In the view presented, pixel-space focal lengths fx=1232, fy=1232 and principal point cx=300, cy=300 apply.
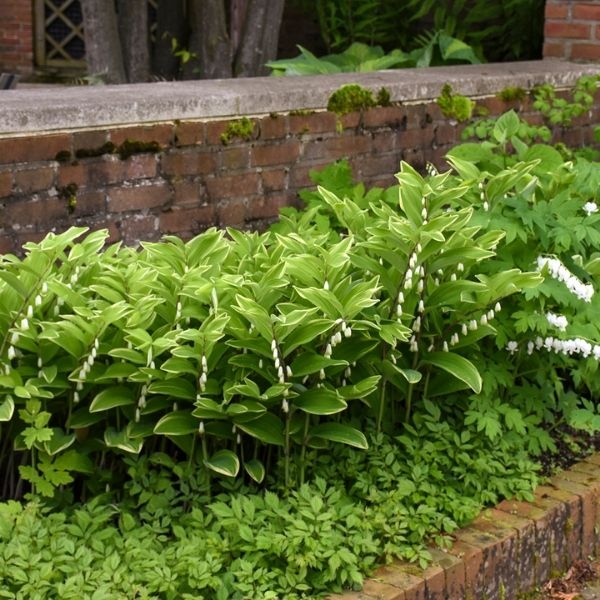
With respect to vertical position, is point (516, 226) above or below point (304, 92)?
below

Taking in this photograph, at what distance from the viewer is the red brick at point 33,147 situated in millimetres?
4277

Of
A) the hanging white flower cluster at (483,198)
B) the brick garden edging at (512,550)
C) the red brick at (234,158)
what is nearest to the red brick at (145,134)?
the red brick at (234,158)

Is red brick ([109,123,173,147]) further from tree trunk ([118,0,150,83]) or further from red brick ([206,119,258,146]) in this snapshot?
tree trunk ([118,0,150,83])

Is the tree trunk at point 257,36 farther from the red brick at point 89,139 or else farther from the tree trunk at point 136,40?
the red brick at point 89,139

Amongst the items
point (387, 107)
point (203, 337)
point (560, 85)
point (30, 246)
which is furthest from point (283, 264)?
point (560, 85)

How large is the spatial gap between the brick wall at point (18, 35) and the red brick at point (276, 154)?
8.55 metres

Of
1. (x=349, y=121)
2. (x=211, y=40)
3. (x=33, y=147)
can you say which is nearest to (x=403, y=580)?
(x=33, y=147)

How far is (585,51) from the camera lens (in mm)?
7238

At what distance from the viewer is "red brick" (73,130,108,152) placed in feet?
14.8

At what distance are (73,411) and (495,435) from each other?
133cm

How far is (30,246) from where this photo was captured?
368cm

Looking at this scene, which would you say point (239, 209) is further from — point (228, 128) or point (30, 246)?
point (30, 246)

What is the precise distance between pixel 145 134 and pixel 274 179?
2.36 feet

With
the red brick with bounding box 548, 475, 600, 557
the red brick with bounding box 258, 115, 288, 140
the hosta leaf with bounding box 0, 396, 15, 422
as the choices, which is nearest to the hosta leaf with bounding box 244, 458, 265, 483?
the hosta leaf with bounding box 0, 396, 15, 422
